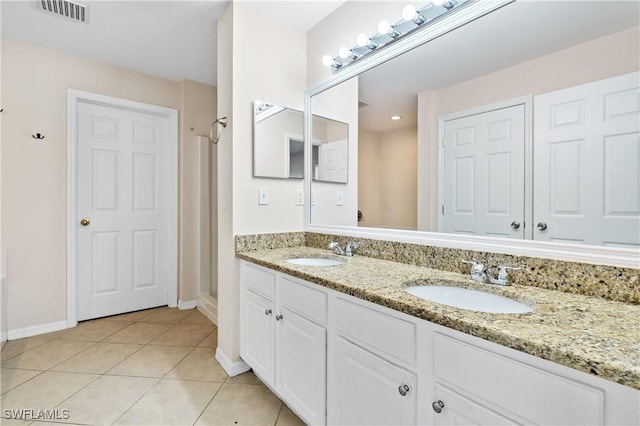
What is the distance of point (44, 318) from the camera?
8.20 ft

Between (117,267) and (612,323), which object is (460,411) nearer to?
(612,323)

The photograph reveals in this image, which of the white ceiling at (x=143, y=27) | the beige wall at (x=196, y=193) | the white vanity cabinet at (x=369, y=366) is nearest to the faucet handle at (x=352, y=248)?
the white vanity cabinet at (x=369, y=366)

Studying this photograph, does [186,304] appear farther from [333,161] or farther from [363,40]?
[363,40]

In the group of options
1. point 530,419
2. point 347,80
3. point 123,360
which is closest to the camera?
point 530,419

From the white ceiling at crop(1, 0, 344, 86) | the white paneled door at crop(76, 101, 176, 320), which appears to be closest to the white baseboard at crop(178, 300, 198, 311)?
the white paneled door at crop(76, 101, 176, 320)

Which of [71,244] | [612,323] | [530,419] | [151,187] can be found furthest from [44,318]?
[612,323]

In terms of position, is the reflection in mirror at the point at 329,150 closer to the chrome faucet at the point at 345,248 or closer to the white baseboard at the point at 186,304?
the chrome faucet at the point at 345,248

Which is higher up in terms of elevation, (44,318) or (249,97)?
(249,97)

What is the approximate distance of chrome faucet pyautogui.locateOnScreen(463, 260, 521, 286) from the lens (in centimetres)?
112

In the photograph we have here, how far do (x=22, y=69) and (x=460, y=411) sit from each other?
11.6 ft

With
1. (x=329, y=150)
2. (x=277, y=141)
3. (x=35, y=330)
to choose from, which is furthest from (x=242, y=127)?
(x=35, y=330)

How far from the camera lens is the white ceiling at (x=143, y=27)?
1.96m

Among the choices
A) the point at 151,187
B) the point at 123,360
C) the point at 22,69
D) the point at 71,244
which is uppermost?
the point at 22,69

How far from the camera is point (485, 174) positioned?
1.29 metres
